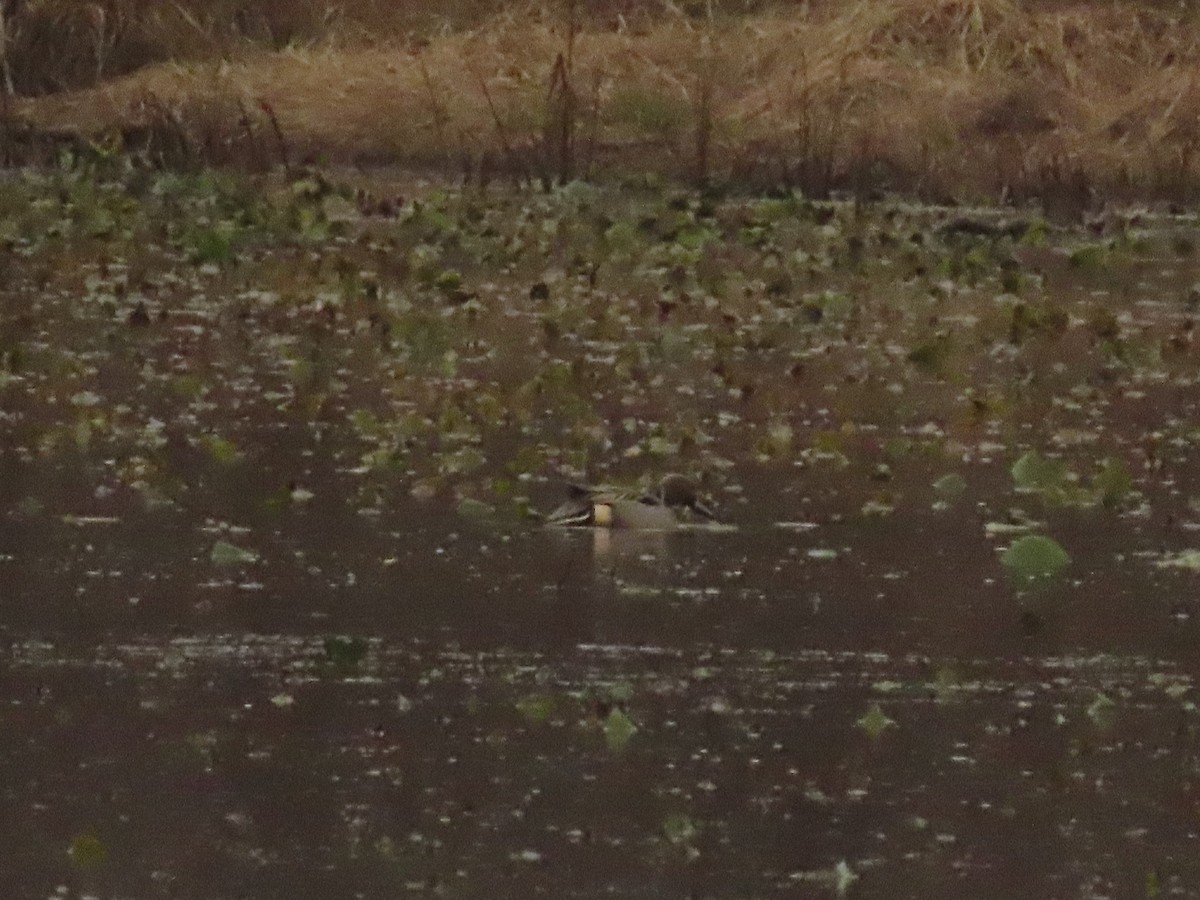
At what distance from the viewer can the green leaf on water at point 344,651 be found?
7711 millimetres

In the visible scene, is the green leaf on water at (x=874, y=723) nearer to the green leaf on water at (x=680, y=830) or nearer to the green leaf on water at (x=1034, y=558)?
the green leaf on water at (x=680, y=830)

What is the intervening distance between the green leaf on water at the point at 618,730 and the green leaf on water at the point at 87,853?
1.31 meters

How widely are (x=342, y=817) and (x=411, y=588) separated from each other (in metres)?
2.30

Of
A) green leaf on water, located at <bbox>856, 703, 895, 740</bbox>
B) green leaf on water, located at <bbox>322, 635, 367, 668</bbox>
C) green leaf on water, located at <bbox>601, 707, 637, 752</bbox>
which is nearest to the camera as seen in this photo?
green leaf on water, located at <bbox>601, 707, 637, 752</bbox>

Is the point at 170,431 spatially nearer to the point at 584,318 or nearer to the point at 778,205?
the point at 584,318

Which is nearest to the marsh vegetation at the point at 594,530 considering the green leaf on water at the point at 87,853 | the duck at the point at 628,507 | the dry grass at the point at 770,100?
the green leaf on water at the point at 87,853

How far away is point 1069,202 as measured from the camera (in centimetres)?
2156

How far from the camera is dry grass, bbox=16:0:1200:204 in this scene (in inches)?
922

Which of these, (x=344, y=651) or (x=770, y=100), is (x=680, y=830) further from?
(x=770, y=100)

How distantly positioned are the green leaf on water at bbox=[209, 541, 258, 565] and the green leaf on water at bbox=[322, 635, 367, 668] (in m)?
1.11

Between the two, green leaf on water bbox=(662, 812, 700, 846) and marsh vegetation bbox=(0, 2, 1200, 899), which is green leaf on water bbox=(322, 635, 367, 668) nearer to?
marsh vegetation bbox=(0, 2, 1200, 899)

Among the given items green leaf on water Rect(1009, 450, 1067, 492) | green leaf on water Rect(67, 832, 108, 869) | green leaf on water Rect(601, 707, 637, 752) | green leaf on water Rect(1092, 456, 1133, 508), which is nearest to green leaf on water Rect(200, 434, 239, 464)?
green leaf on water Rect(1009, 450, 1067, 492)

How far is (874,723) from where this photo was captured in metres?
7.24

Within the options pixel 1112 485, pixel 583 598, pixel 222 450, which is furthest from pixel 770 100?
pixel 583 598
